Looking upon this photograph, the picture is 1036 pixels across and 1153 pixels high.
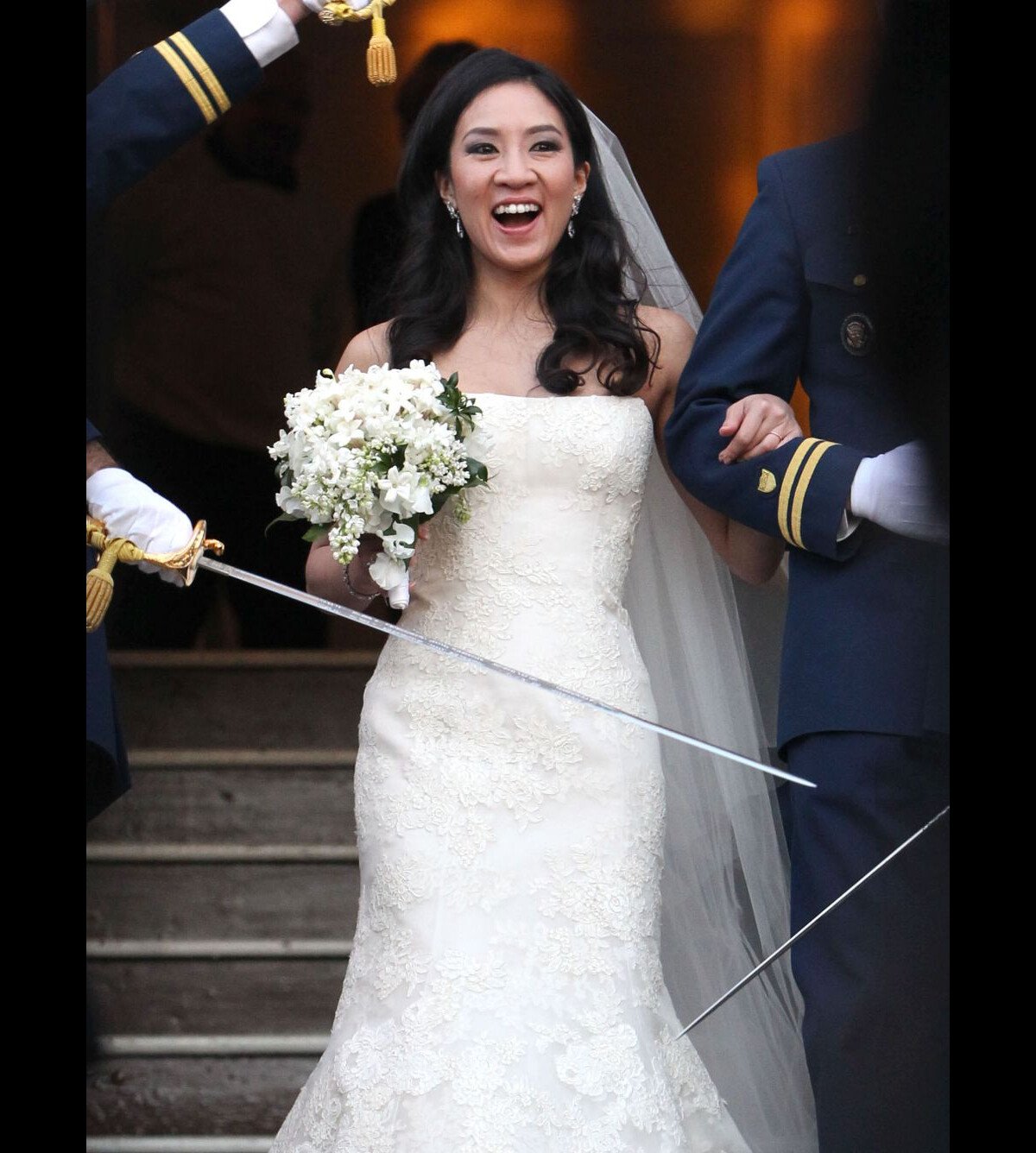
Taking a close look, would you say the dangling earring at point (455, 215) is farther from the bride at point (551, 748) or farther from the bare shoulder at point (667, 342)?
the bare shoulder at point (667, 342)

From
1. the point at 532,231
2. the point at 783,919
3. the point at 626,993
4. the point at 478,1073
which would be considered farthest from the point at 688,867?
the point at 532,231

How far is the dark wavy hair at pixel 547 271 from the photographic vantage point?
3111 mm

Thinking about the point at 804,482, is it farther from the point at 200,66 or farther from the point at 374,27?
the point at 200,66

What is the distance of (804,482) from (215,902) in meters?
2.14

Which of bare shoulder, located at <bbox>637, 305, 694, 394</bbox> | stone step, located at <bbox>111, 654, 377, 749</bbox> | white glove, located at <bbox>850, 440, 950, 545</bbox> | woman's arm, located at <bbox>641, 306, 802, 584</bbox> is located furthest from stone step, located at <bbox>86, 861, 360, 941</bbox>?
white glove, located at <bbox>850, 440, 950, 545</bbox>

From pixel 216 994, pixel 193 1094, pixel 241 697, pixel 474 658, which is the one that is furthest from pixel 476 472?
pixel 241 697

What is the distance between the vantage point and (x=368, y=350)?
3.16 m

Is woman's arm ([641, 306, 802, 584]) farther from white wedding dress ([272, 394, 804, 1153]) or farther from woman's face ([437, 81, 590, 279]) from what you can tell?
woman's face ([437, 81, 590, 279])

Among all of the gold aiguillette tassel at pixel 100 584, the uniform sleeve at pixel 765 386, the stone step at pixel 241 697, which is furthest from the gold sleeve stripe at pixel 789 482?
the stone step at pixel 241 697

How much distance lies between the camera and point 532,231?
3105 millimetres

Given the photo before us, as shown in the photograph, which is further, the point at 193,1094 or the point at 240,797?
the point at 240,797

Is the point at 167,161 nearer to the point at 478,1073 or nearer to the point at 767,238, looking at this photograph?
the point at 767,238

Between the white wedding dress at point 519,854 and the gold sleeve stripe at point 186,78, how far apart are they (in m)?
0.60

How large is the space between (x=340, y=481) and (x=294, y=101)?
2.39 metres
